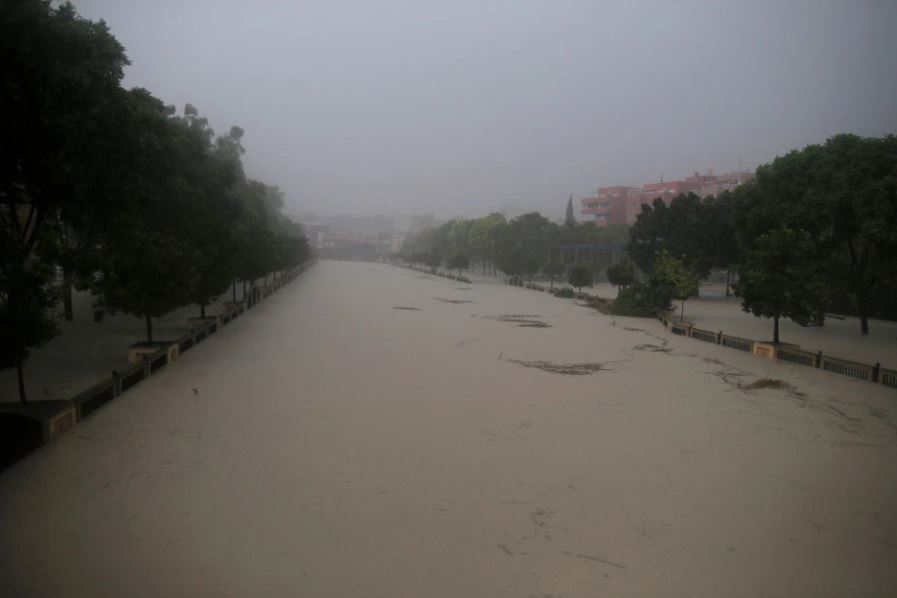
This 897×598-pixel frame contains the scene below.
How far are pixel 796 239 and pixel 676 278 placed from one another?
9.42m

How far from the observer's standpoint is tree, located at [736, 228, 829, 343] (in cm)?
1897

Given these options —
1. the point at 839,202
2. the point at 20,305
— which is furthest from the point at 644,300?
the point at 20,305

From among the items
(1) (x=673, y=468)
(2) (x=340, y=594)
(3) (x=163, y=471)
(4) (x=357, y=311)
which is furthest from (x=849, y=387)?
(4) (x=357, y=311)

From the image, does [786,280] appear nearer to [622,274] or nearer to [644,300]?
[644,300]

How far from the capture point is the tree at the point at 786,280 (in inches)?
747

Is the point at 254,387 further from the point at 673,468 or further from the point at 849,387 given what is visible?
the point at 849,387

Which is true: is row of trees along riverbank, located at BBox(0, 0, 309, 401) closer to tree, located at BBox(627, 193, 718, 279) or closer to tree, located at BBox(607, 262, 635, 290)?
tree, located at BBox(607, 262, 635, 290)

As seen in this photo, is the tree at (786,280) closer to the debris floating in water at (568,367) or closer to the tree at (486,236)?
the debris floating in water at (568,367)

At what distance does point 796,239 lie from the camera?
1966cm

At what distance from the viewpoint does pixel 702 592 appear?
19.0ft

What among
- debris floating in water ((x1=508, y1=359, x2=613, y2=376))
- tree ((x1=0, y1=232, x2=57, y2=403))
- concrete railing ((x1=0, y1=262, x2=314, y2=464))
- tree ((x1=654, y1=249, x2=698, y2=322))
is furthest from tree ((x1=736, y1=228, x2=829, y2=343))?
tree ((x1=0, y1=232, x2=57, y2=403))

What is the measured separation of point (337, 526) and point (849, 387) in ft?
45.5

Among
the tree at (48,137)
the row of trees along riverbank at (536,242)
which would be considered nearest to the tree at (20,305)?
the tree at (48,137)

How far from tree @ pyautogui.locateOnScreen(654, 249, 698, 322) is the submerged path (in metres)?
12.7
